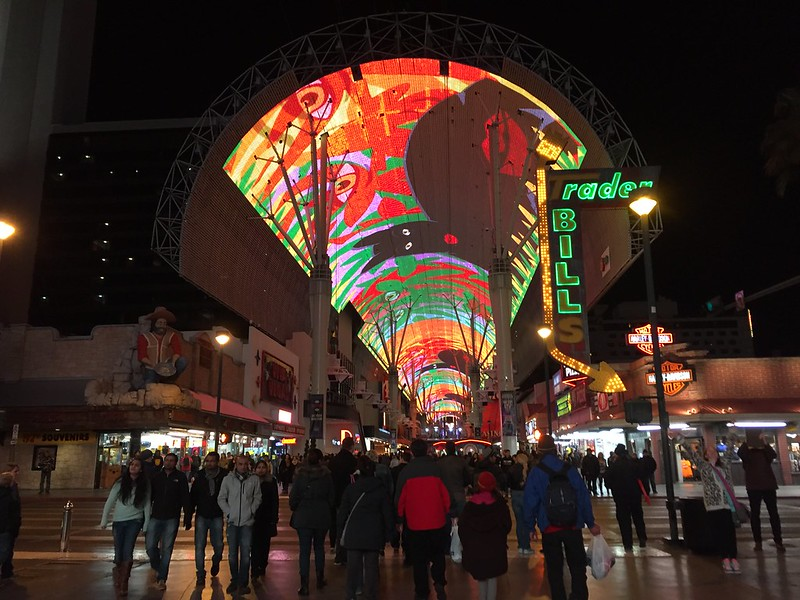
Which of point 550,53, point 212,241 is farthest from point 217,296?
point 550,53

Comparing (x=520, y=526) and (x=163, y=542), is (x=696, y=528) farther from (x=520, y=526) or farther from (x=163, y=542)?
(x=163, y=542)

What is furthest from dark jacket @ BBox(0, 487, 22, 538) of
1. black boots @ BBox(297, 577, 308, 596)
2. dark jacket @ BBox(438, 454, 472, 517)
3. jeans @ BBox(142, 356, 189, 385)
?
jeans @ BBox(142, 356, 189, 385)

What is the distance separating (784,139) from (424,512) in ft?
44.6

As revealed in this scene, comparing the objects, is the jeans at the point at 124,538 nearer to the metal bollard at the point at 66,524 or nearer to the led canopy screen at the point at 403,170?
the metal bollard at the point at 66,524

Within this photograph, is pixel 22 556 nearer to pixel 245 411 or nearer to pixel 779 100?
pixel 779 100

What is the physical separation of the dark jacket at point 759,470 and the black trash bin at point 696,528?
99 centimetres

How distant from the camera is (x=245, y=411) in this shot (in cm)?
3638

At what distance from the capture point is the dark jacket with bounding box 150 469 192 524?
8101 mm

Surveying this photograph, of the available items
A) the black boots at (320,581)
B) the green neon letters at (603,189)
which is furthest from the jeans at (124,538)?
the green neon letters at (603,189)

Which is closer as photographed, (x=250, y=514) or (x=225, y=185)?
(x=250, y=514)

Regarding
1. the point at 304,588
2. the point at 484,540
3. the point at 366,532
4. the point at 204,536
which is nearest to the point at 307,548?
the point at 304,588

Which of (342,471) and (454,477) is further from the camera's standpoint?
(342,471)

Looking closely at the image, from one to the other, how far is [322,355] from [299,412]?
18.0 metres

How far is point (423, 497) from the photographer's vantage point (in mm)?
6863
